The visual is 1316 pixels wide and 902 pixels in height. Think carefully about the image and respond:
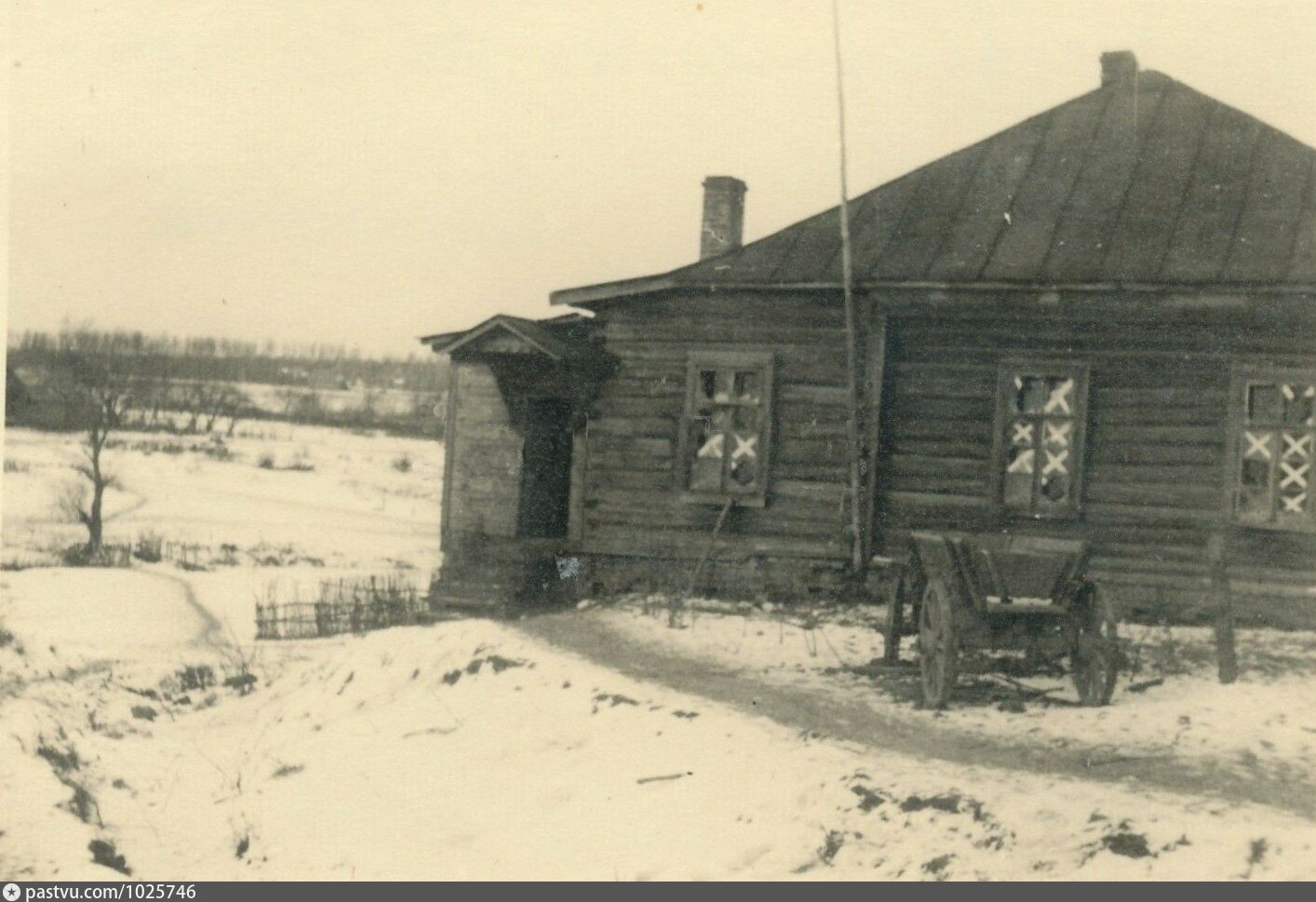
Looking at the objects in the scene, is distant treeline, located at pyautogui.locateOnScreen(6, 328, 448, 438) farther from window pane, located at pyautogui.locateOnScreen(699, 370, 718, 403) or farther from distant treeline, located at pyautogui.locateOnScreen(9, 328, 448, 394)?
window pane, located at pyautogui.locateOnScreen(699, 370, 718, 403)

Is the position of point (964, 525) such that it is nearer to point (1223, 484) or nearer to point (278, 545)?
point (1223, 484)

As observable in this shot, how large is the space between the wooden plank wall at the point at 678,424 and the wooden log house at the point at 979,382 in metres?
0.02

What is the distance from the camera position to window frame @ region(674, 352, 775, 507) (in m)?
12.9

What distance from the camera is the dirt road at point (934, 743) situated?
20.9ft

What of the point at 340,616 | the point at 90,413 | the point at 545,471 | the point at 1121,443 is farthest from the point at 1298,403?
the point at 90,413

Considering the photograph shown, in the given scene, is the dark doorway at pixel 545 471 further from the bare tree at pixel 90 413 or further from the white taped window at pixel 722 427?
the bare tree at pixel 90 413

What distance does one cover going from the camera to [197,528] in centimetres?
1878

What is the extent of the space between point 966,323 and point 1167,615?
133 inches

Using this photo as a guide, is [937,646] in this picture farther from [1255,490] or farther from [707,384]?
[707,384]

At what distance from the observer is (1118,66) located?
13.6 metres

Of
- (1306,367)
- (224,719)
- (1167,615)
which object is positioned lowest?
(224,719)

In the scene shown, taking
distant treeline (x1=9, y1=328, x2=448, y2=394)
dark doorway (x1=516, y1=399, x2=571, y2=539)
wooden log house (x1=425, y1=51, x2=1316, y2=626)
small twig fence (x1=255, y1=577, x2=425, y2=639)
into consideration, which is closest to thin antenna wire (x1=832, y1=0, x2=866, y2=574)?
wooden log house (x1=425, y1=51, x2=1316, y2=626)

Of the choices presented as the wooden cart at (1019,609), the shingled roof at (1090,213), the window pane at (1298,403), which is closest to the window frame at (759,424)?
the shingled roof at (1090,213)
